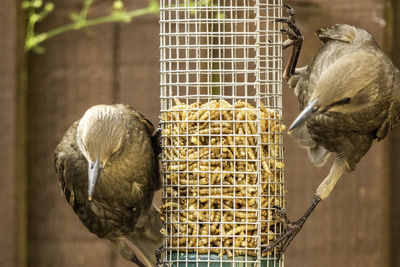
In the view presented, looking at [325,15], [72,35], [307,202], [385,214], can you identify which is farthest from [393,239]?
[72,35]

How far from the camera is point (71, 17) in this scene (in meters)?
6.25

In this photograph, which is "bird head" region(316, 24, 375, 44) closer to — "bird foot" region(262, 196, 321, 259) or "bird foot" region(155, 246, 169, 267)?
"bird foot" region(262, 196, 321, 259)

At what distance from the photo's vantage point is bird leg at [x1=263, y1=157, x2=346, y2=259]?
5422mm

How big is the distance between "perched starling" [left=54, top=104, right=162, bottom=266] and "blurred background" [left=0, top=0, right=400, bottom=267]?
0.39m

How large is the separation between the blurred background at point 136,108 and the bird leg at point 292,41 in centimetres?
22

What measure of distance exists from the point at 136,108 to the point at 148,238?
764 mm

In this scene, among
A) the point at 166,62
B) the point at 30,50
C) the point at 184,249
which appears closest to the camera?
the point at 184,249

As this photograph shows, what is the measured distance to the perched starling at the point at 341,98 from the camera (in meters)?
5.45

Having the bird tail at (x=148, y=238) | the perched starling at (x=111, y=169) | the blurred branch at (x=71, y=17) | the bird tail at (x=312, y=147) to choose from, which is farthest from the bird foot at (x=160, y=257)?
the blurred branch at (x=71, y=17)

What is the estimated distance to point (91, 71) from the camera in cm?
625

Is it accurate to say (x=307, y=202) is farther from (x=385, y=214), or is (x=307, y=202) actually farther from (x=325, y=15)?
(x=325, y=15)

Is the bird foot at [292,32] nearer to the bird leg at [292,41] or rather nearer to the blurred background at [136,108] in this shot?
the bird leg at [292,41]

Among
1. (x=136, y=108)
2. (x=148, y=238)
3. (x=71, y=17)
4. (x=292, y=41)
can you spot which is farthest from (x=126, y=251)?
(x=292, y=41)

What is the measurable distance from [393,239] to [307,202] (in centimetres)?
55
